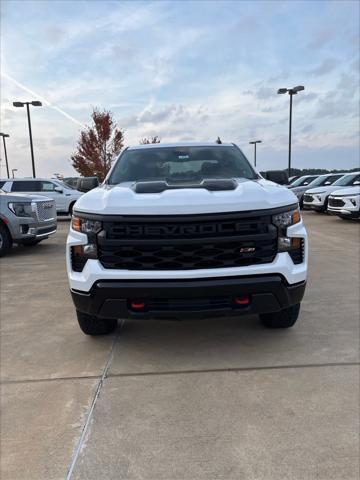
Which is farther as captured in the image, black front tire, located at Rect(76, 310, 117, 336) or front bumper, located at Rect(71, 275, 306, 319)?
black front tire, located at Rect(76, 310, 117, 336)

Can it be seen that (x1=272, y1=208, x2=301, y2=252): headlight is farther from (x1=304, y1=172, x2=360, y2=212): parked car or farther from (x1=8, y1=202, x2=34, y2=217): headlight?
(x1=304, y1=172, x2=360, y2=212): parked car

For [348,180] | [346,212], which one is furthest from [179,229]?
[348,180]

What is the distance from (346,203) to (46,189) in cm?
1059

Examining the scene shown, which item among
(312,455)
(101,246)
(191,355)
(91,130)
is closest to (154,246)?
(101,246)

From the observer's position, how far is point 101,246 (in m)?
3.14

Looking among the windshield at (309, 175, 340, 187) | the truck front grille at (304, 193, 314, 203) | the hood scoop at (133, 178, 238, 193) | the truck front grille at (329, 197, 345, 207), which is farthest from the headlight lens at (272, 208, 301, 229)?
the windshield at (309, 175, 340, 187)

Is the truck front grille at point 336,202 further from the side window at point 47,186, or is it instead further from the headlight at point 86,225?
the headlight at point 86,225

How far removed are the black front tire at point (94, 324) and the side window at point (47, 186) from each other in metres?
12.5

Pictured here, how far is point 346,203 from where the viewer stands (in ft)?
43.7

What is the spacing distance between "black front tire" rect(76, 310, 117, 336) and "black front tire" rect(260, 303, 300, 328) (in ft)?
4.76

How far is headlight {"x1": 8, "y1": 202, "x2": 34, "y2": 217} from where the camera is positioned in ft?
27.7

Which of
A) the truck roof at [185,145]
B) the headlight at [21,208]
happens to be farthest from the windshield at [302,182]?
the truck roof at [185,145]

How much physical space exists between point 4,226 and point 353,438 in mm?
7751

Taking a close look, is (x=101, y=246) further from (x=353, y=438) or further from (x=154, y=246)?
(x=353, y=438)
